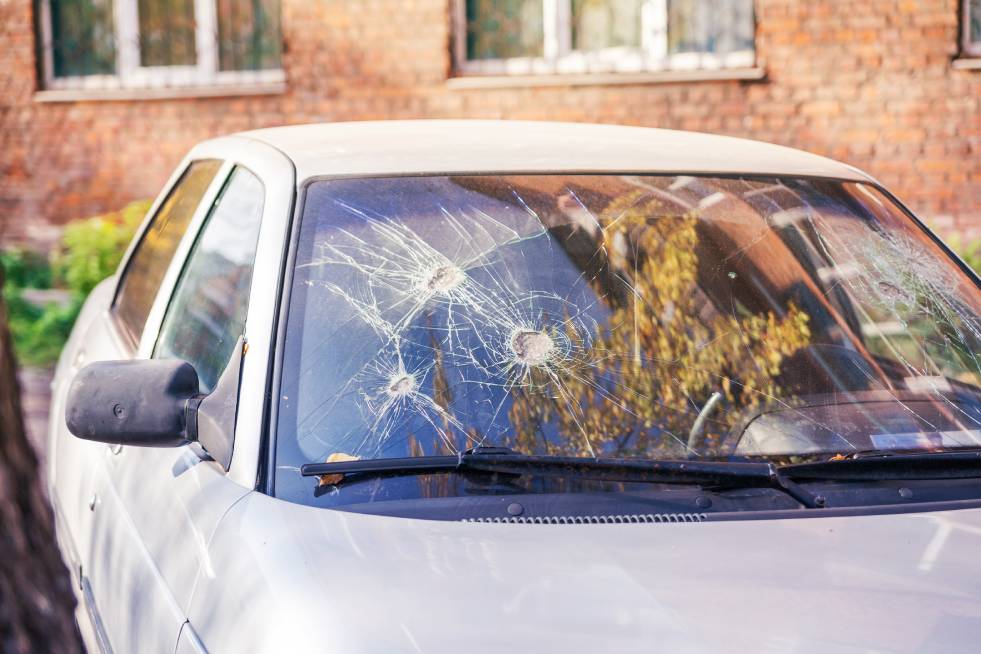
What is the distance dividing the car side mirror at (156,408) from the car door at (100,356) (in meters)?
0.38

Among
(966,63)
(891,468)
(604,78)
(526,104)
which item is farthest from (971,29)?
(891,468)

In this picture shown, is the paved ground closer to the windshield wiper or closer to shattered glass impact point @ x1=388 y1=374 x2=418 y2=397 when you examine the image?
shattered glass impact point @ x1=388 y1=374 x2=418 y2=397

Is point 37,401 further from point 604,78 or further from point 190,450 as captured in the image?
point 190,450


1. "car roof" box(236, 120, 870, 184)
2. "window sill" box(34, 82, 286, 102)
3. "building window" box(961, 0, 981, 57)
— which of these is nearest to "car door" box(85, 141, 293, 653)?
"car roof" box(236, 120, 870, 184)

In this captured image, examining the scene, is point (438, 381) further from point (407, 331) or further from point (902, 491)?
point (902, 491)

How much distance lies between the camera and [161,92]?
9164 millimetres

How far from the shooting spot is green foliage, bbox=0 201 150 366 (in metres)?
8.05

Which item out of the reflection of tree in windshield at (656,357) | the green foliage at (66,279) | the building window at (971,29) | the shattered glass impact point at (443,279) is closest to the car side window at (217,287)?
the shattered glass impact point at (443,279)

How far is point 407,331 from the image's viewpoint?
2.36 m

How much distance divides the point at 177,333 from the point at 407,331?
82cm

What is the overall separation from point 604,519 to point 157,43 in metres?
8.21

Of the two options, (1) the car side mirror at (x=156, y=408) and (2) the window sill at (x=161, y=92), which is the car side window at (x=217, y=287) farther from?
(2) the window sill at (x=161, y=92)

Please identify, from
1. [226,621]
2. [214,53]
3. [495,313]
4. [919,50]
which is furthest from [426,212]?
[214,53]

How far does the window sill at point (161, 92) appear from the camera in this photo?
9.03 m
